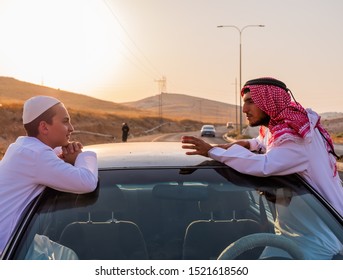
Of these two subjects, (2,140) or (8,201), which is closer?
(8,201)

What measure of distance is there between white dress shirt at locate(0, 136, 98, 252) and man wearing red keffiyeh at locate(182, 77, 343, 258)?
0.77 metres

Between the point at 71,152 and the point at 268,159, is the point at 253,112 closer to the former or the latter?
the point at 268,159

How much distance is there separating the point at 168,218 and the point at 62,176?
25.7 inches

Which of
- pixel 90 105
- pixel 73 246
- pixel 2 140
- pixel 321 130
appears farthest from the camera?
pixel 90 105

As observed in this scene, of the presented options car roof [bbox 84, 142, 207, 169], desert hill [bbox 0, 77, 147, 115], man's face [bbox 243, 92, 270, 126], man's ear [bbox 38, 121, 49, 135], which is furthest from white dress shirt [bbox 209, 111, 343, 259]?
desert hill [bbox 0, 77, 147, 115]

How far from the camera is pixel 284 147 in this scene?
3258 millimetres

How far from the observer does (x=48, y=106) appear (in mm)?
3160

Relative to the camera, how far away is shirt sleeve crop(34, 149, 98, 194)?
2.85 m

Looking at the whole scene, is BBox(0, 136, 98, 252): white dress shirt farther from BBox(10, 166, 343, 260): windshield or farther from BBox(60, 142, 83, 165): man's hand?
BBox(60, 142, 83, 165): man's hand

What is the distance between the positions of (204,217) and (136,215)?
1.22 ft

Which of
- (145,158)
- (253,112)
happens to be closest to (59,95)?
(253,112)
